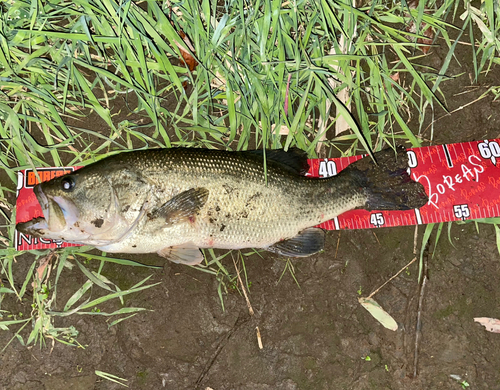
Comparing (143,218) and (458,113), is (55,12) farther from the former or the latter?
(458,113)

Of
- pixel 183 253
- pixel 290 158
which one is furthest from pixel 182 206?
pixel 290 158

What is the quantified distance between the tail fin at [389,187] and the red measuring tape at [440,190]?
18cm

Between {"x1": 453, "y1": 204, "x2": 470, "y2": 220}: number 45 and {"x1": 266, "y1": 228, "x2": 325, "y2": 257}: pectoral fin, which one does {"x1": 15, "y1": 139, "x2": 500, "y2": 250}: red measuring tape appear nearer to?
{"x1": 453, "y1": 204, "x2": 470, "y2": 220}: number 45

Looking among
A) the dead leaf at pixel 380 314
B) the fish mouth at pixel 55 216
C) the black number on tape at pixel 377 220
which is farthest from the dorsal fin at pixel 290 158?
the fish mouth at pixel 55 216

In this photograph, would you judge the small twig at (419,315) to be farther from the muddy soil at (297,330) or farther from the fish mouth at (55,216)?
the fish mouth at (55,216)

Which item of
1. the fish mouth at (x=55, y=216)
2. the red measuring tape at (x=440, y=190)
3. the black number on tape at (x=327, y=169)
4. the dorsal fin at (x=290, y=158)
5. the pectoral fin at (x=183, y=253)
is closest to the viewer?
the fish mouth at (x=55, y=216)

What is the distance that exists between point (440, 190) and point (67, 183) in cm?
326

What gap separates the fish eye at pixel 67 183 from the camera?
2896mm

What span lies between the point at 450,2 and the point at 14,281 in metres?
4.87

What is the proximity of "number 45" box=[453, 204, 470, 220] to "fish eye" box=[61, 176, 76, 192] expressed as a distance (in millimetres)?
3333

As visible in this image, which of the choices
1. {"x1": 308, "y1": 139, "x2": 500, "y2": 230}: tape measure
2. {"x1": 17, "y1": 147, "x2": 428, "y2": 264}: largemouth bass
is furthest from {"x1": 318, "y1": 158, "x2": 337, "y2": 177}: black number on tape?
{"x1": 308, "y1": 139, "x2": 500, "y2": 230}: tape measure

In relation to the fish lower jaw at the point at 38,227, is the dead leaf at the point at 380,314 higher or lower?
lower

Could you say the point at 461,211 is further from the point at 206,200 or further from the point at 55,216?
the point at 55,216

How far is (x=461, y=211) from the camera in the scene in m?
3.40
